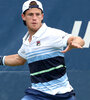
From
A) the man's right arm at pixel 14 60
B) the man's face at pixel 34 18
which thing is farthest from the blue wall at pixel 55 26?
the man's face at pixel 34 18

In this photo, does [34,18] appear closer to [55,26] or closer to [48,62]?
[48,62]

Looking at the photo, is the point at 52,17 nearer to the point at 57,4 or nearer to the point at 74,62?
the point at 57,4

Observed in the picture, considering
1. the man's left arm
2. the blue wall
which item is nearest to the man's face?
the man's left arm

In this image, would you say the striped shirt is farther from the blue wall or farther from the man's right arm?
the blue wall

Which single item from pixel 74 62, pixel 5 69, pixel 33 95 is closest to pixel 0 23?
pixel 5 69

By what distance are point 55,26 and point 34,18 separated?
5.43ft

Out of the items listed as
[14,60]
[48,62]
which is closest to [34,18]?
[48,62]

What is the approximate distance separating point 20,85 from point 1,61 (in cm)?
117

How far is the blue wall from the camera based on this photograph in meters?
6.40

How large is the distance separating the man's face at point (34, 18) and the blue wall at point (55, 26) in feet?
5.09

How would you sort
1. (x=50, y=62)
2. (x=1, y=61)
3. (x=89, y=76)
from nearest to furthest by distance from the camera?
(x=50, y=62)
(x=1, y=61)
(x=89, y=76)

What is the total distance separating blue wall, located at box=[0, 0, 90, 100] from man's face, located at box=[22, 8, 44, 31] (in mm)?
1550

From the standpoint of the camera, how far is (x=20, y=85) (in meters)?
6.61

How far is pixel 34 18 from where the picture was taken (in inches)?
191
